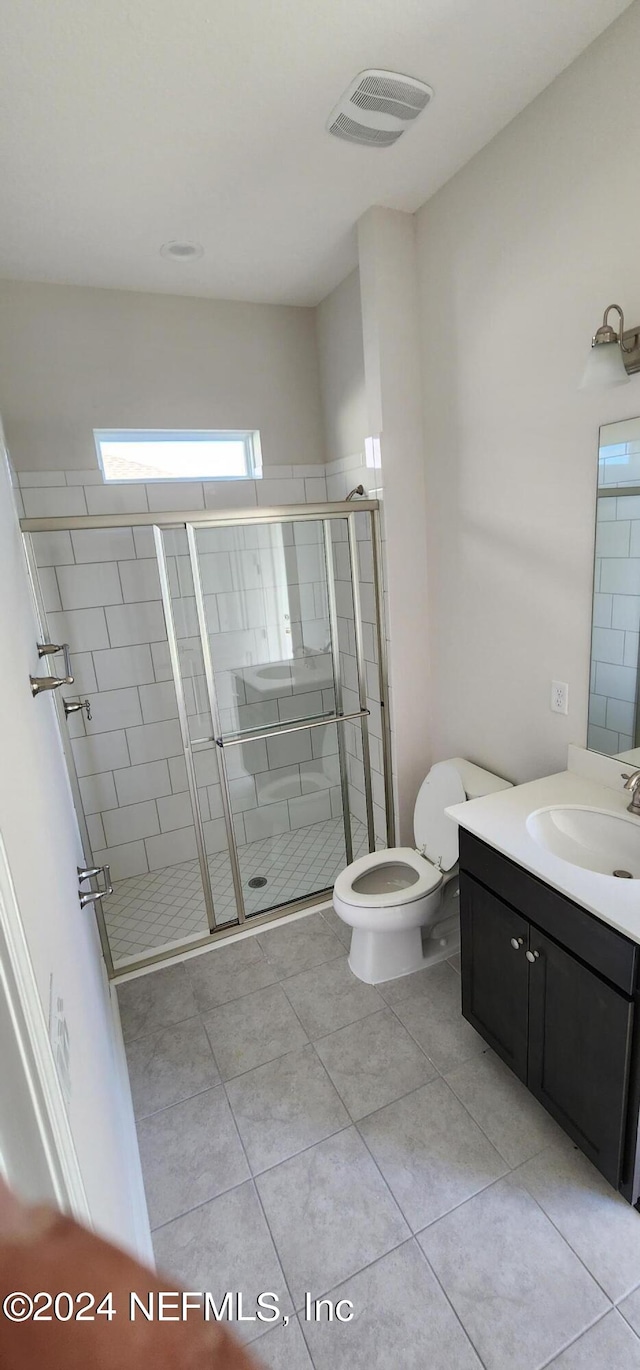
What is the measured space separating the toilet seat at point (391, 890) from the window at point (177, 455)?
190 centimetres

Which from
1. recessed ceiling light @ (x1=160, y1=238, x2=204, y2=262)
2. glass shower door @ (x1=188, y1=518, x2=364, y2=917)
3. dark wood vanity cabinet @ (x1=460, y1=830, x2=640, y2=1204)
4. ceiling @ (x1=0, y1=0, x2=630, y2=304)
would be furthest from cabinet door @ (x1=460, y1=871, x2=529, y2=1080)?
recessed ceiling light @ (x1=160, y1=238, x2=204, y2=262)

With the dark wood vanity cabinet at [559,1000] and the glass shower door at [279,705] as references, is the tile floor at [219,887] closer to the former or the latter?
the glass shower door at [279,705]

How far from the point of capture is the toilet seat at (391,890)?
2.04 meters

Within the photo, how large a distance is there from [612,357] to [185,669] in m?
1.87

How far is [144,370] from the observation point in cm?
258

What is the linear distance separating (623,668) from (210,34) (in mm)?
1840

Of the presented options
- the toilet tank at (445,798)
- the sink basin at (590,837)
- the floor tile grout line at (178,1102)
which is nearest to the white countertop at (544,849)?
the sink basin at (590,837)

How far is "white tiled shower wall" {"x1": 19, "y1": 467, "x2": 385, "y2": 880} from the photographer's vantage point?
2.50 m

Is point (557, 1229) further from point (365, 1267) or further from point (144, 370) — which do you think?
point (144, 370)

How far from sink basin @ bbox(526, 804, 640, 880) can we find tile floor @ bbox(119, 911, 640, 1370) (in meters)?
0.75

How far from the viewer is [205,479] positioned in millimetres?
2781

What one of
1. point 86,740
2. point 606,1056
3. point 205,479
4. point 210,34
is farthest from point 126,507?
point 606,1056

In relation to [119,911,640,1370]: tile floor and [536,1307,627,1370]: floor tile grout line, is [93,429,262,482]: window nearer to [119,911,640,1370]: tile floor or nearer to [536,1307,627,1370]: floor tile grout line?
[119,911,640,1370]: tile floor

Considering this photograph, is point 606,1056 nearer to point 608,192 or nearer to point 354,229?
point 608,192
